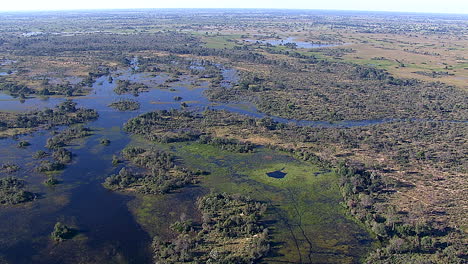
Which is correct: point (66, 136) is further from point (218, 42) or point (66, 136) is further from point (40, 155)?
point (218, 42)

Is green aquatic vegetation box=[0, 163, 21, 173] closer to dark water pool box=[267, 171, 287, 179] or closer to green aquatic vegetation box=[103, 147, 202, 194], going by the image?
green aquatic vegetation box=[103, 147, 202, 194]

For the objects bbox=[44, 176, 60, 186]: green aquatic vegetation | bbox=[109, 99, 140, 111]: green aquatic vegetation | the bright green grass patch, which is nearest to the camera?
bbox=[44, 176, 60, 186]: green aquatic vegetation

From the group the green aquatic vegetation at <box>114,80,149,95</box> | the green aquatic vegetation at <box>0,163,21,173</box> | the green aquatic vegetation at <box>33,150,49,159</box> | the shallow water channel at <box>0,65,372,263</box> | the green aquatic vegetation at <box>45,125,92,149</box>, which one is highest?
the green aquatic vegetation at <box>114,80,149,95</box>

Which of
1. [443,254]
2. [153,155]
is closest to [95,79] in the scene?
[153,155]

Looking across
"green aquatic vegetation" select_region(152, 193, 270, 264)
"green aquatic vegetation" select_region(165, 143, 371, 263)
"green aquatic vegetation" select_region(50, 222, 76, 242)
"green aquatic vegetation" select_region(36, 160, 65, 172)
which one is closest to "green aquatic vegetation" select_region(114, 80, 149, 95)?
"green aquatic vegetation" select_region(165, 143, 371, 263)

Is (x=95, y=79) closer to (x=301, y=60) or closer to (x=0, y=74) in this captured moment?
(x=0, y=74)

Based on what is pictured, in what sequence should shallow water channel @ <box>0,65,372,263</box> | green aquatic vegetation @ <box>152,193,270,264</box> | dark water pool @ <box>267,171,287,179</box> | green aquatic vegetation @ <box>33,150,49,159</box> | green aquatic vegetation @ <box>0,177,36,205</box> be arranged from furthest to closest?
green aquatic vegetation @ <box>33,150,49,159</box>
dark water pool @ <box>267,171,287,179</box>
green aquatic vegetation @ <box>0,177,36,205</box>
shallow water channel @ <box>0,65,372,263</box>
green aquatic vegetation @ <box>152,193,270,264</box>

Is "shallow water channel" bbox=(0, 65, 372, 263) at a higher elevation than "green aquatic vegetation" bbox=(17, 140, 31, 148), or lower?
lower
